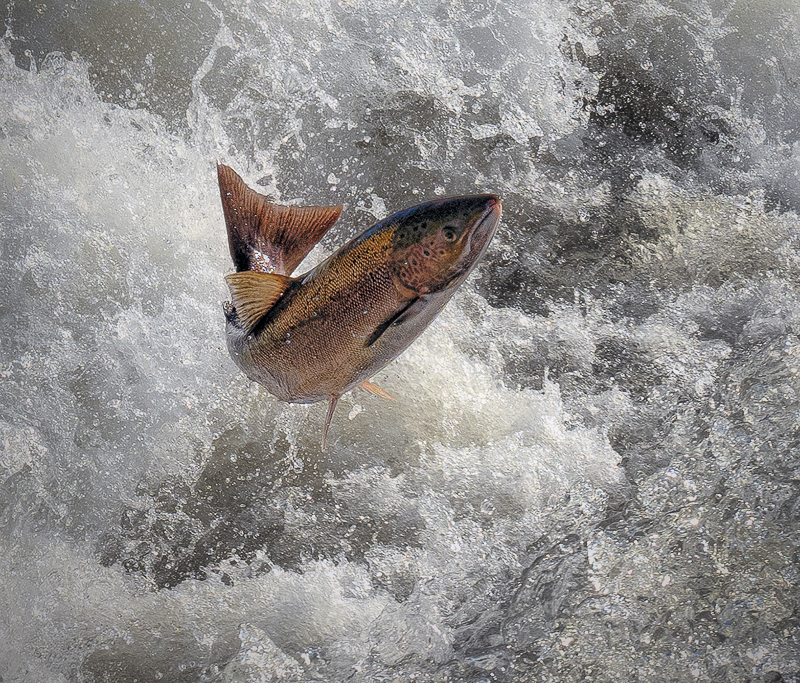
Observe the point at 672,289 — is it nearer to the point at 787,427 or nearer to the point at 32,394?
the point at 787,427

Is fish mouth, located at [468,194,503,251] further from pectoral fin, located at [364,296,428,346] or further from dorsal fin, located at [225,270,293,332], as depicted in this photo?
dorsal fin, located at [225,270,293,332]

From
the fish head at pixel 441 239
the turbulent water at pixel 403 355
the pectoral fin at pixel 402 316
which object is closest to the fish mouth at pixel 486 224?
the fish head at pixel 441 239

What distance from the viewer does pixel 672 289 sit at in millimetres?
1830

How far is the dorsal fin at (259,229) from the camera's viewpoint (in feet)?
4.25

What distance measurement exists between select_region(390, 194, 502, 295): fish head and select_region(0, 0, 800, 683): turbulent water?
2.30ft

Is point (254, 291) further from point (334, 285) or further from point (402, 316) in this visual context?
point (402, 316)

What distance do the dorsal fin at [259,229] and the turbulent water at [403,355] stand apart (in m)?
0.54

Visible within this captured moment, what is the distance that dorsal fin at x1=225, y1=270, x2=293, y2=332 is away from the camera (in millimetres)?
1204

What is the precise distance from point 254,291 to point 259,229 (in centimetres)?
15

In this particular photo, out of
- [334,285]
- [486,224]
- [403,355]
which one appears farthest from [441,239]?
[403,355]

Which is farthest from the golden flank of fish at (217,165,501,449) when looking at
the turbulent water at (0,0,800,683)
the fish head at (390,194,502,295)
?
the turbulent water at (0,0,800,683)

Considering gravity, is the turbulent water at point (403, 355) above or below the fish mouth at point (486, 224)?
below

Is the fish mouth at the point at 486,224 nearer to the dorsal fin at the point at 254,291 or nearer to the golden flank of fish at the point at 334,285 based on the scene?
the golden flank of fish at the point at 334,285

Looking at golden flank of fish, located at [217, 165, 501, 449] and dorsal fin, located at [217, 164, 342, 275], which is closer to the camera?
golden flank of fish, located at [217, 165, 501, 449]
